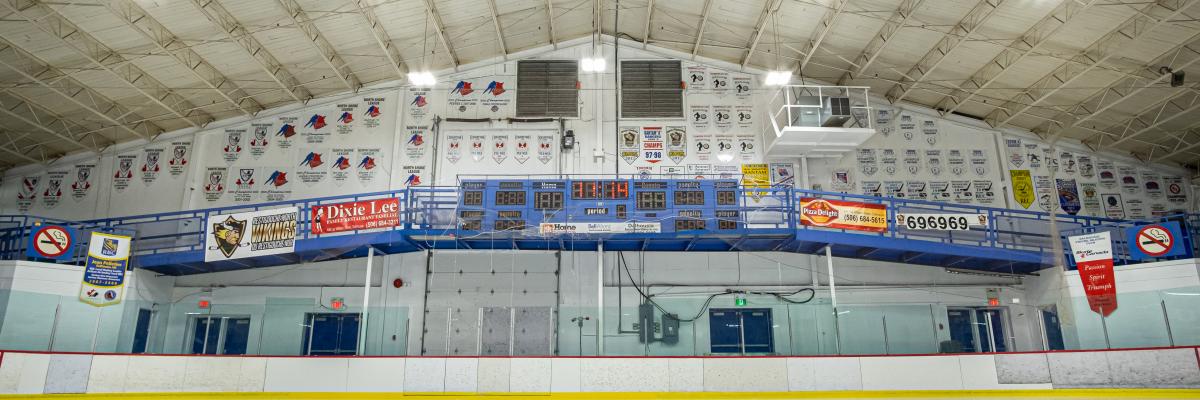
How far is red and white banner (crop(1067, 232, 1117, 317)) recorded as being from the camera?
45.6 ft

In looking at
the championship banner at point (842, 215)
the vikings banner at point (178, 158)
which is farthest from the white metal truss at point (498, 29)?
the vikings banner at point (178, 158)

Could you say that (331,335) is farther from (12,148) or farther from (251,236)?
(12,148)

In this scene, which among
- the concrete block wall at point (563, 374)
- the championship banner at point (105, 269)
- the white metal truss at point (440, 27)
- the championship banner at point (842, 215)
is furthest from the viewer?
the white metal truss at point (440, 27)

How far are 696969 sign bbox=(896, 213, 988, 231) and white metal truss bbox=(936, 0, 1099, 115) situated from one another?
450 centimetres

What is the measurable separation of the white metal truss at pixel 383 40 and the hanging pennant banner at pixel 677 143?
8722 mm

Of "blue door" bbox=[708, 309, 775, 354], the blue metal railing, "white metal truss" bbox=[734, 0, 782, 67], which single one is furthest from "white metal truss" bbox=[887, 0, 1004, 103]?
"blue door" bbox=[708, 309, 775, 354]

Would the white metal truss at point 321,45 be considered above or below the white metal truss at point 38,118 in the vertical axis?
above

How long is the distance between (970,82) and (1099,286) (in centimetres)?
844

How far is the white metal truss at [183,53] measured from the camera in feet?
51.6

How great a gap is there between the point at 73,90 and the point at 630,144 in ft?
51.9

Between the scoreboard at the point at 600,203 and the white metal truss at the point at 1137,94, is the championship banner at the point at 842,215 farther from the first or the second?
the white metal truss at the point at 1137,94

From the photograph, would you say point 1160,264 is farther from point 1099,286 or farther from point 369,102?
point 369,102

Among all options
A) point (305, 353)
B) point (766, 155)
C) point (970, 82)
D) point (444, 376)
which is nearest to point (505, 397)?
point (444, 376)

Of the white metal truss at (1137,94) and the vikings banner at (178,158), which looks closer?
the white metal truss at (1137,94)
